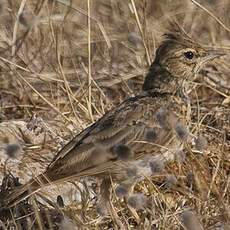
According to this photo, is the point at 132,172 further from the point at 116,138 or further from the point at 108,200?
the point at 108,200

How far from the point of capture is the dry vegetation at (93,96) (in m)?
5.60

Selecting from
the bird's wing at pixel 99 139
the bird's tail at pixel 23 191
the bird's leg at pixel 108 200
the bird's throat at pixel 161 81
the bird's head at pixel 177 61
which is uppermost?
the bird's head at pixel 177 61

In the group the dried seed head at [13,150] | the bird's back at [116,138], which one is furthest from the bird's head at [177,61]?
the dried seed head at [13,150]

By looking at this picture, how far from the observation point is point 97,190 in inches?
251

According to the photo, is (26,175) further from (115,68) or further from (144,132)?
(115,68)

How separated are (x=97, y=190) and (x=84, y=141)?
31.9 inches

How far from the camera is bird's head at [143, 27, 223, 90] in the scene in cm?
623

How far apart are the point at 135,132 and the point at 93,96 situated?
5.57ft

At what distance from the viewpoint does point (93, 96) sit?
7.43 meters

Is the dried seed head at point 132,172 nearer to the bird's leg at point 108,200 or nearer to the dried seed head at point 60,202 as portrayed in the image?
the bird's leg at point 108,200

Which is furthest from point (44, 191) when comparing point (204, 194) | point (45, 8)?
point (45, 8)

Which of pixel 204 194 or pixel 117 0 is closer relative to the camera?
pixel 204 194

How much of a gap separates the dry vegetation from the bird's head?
7.6 inches

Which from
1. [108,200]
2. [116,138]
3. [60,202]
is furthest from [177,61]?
[60,202]
